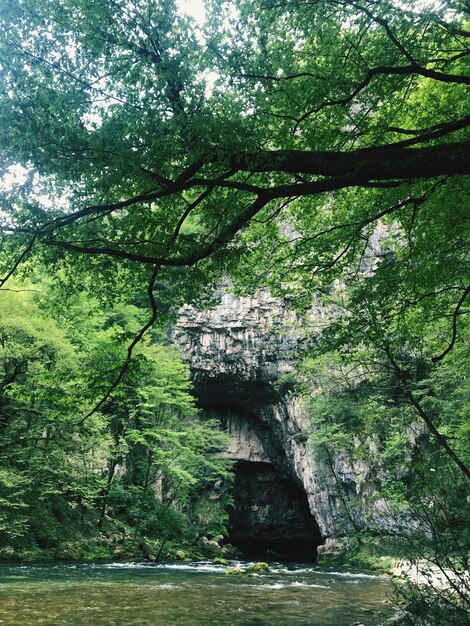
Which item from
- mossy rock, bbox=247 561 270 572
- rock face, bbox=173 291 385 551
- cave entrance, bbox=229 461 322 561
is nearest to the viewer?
mossy rock, bbox=247 561 270 572

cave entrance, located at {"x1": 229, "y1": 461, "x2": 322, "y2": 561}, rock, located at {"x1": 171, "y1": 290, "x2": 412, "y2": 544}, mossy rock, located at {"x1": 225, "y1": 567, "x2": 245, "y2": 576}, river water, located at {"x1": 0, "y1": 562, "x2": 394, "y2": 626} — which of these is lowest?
river water, located at {"x1": 0, "y1": 562, "x2": 394, "y2": 626}

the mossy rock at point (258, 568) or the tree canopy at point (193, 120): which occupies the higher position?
the tree canopy at point (193, 120)

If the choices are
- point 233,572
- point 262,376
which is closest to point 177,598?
point 233,572

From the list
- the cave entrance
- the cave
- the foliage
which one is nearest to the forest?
the foliage

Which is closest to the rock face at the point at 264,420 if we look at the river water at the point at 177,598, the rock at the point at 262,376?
the rock at the point at 262,376

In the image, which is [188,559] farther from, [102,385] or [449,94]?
[449,94]

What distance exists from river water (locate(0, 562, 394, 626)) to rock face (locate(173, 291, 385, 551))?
435 inches

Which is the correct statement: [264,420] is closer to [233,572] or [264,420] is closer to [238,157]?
[233,572]

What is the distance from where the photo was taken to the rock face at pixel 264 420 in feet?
85.8

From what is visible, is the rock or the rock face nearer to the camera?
the rock face

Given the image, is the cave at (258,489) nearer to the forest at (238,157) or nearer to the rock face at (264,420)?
the rock face at (264,420)

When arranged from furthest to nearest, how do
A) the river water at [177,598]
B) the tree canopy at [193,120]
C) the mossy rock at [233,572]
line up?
the mossy rock at [233,572] → the river water at [177,598] → the tree canopy at [193,120]

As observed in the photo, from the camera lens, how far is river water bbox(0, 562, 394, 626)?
817 cm

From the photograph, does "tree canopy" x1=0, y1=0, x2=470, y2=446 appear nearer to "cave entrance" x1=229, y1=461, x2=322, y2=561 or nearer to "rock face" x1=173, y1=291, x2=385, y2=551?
"rock face" x1=173, y1=291, x2=385, y2=551
